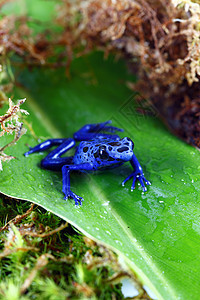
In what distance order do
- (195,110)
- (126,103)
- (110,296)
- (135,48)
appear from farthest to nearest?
(126,103)
(135,48)
(195,110)
(110,296)

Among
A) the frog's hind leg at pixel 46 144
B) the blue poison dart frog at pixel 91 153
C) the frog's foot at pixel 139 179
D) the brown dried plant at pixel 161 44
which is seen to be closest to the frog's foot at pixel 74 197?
the blue poison dart frog at pixel 91 153

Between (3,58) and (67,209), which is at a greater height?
(3,58)

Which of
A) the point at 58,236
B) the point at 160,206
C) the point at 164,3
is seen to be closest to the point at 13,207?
the point at 58,236

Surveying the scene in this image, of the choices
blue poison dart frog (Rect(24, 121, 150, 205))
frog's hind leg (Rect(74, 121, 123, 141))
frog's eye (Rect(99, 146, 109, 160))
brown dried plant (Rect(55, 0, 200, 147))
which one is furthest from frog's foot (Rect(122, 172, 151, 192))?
brown dried plant (Rect(55, 0, 200, 147))

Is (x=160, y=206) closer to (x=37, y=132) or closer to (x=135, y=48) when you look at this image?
(x=37, y=132)

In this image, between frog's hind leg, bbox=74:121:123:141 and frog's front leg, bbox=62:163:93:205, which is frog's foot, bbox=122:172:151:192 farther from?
frog's hind leg, bbox=74:121:123:141

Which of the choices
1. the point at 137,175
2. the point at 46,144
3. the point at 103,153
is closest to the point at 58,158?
the point at 46,144

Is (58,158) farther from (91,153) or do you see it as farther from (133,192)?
(133,192)
